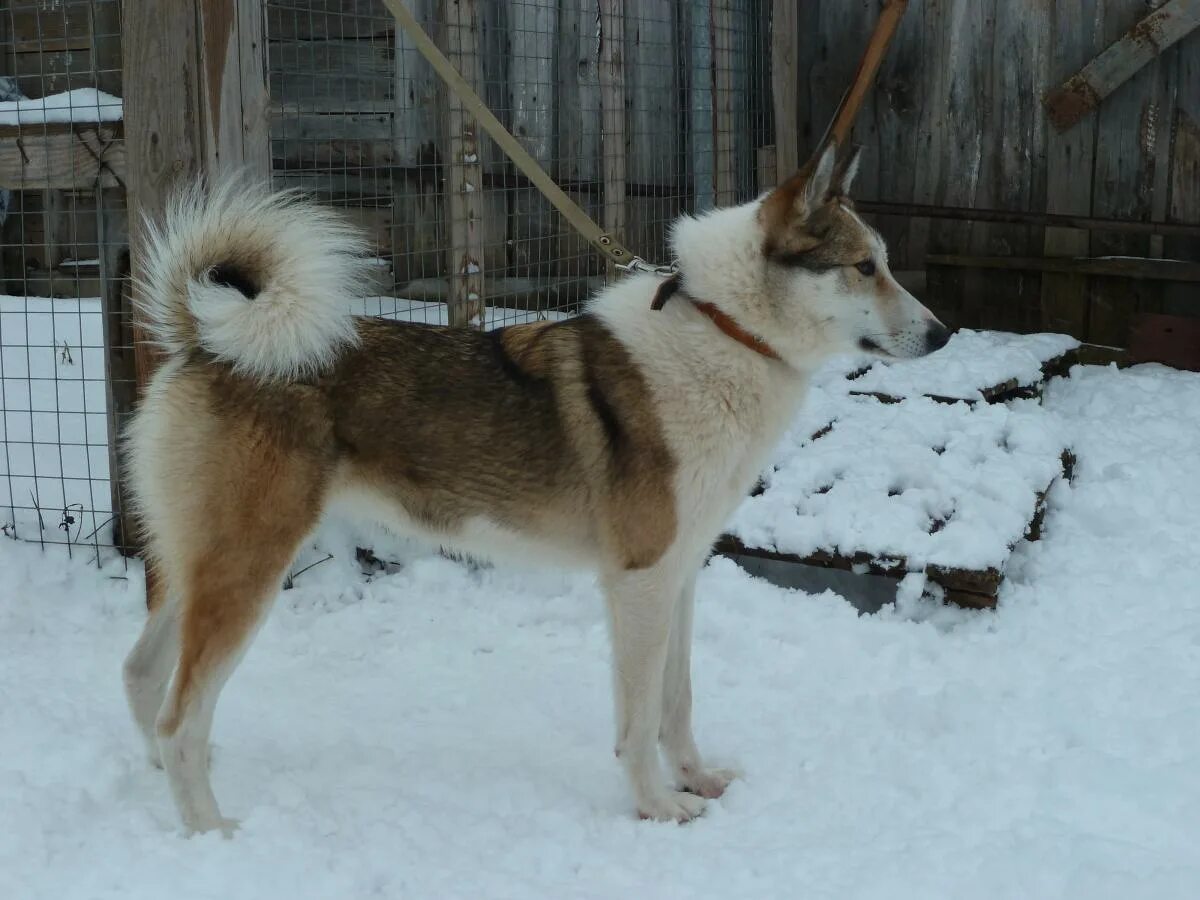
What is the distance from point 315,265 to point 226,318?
220mm

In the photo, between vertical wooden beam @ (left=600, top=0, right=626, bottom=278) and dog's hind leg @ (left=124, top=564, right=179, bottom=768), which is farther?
vertical wooden beam @ (left=600, top=0, right=626, bottom=278)

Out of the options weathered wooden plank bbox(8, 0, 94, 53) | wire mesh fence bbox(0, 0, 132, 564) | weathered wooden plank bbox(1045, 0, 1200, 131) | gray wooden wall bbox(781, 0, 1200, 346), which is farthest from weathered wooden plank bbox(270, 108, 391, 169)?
weathered wooden plank bbox(1045, 0, 1200, 131)

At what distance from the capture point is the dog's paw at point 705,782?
2.86 metres

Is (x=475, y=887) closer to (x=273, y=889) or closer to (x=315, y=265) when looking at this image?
(x=273, y=889)

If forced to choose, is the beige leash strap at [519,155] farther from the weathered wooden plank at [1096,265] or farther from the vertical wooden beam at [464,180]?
the weathered wooden plank at [1096,265]

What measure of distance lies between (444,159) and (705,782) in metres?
2.68

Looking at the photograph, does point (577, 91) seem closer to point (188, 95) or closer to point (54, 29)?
point (188, 95)

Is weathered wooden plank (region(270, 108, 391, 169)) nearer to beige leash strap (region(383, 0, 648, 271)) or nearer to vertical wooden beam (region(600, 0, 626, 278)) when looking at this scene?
vertical wooden beam (region(600, 0, 626, 278))

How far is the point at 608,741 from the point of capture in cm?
309

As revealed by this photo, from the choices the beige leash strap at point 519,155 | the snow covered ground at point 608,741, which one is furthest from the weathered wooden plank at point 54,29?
the beige leash strap at point 519,155

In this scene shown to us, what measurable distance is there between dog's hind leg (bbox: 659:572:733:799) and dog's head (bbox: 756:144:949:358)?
2.18ft

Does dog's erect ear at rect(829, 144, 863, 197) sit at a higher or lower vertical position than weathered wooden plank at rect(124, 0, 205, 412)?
lower

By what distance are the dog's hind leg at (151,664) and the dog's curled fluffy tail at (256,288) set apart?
2.07 ft

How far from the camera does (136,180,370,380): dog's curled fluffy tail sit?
2.60 m
